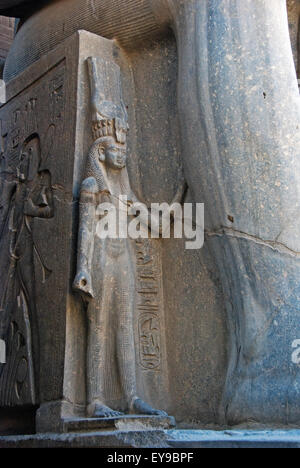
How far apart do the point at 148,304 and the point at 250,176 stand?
0.80 m

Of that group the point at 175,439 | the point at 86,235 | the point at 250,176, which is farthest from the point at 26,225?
the point at 175,439

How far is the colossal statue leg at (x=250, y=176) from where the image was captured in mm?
3078

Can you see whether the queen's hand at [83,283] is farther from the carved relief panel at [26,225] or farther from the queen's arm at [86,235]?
the carved relief panel at [26,225]

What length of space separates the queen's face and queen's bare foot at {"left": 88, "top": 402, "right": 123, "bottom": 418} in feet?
3.62

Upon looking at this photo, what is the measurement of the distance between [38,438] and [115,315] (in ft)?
2.07

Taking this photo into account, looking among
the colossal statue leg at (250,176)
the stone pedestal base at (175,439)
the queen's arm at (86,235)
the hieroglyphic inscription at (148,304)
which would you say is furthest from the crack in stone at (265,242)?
the stone pedestal base at (175,439)

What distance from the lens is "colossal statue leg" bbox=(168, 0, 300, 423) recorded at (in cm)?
308

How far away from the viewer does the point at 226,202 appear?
3.29m

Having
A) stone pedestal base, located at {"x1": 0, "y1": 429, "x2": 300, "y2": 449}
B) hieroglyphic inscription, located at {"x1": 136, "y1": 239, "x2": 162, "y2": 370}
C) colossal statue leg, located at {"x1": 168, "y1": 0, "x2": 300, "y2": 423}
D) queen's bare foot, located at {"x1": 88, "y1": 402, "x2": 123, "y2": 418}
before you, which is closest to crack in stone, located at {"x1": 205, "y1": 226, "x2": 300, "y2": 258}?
colossal statue leg, located at {"x1": 168, "y1": 0, "x2": 300, "y2": 423}

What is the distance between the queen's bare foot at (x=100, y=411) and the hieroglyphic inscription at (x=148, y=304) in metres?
0.33

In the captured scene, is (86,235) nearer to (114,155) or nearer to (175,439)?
(114,155)

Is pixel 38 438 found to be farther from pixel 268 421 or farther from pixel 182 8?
pixel 182 8

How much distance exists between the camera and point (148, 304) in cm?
359
